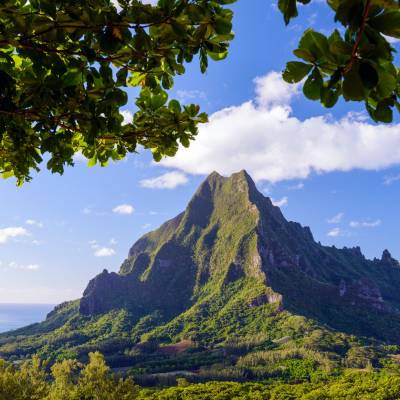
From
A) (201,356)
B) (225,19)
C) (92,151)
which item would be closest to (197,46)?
(225,19)

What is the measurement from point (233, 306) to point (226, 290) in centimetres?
1475

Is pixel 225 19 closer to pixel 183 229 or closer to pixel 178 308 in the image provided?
pixel 178 308

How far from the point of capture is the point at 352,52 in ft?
3.63

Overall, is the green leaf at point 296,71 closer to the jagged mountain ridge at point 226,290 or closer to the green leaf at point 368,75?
the green leaf at point 368,75

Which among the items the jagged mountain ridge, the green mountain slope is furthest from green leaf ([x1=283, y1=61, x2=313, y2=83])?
the jagged mountain ridge

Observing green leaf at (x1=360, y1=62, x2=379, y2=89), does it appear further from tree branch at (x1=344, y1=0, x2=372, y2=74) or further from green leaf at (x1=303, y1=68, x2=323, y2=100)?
green leaf at (x1=303, y1=68, x2=323, y2=100)

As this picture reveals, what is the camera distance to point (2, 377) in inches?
768

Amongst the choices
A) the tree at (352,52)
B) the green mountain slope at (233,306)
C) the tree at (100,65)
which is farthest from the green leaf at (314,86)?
the green mountain slope at (233,306)

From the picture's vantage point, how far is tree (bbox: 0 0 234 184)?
175 cm

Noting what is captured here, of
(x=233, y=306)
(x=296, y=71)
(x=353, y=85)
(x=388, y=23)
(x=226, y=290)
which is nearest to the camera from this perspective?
(x=388, y=23)

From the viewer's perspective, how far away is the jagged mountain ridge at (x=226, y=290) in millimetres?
125000

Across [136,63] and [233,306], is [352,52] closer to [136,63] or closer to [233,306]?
[136,63]

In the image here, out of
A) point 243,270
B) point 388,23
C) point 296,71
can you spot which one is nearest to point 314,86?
point 296,71

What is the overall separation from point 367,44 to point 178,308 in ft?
537
